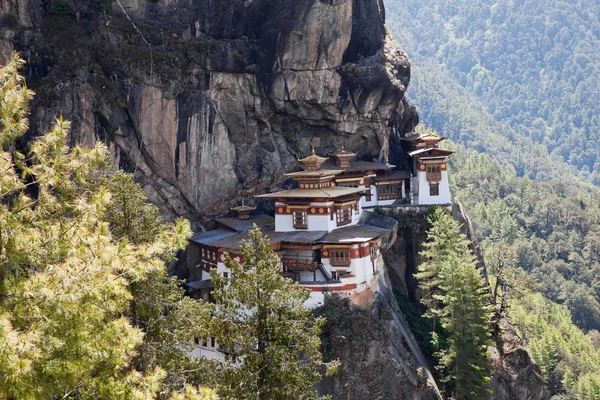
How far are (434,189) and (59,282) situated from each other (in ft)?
118

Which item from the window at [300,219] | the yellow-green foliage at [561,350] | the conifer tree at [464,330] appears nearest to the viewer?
the conifer tree at [464,330]

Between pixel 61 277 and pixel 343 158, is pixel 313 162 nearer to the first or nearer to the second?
pixel 343 158

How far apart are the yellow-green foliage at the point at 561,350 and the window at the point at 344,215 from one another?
2288 centimetres

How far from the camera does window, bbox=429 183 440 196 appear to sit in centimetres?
4391

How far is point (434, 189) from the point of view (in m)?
44.0

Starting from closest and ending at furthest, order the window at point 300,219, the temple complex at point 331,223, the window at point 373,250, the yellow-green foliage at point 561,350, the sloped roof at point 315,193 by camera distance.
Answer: the temple complex at point 331,223 → the window at point 373,250 → the sloped roof at point 315,193 → the window at point 300,219 → the yellow-green foliage at point 561,350

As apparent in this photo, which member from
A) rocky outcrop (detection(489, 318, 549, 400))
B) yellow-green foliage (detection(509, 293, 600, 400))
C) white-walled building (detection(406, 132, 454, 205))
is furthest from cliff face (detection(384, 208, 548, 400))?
yellow-green foliage (detection(509, 293, 600, 400))

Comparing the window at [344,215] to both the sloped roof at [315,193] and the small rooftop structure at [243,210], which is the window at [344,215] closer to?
the sloped roof at [315,193]

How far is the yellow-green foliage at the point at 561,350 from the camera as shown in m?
54.4

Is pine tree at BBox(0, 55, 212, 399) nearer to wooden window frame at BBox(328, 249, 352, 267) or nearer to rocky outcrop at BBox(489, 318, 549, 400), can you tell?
wooden window frame at BBox(328, 249, 352, 267)

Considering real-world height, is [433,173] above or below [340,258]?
above

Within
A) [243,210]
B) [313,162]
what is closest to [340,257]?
[313,162]

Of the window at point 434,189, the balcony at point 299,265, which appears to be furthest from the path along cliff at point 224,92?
the balcony at point 299,265

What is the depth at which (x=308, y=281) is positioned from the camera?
34125 millimetres
